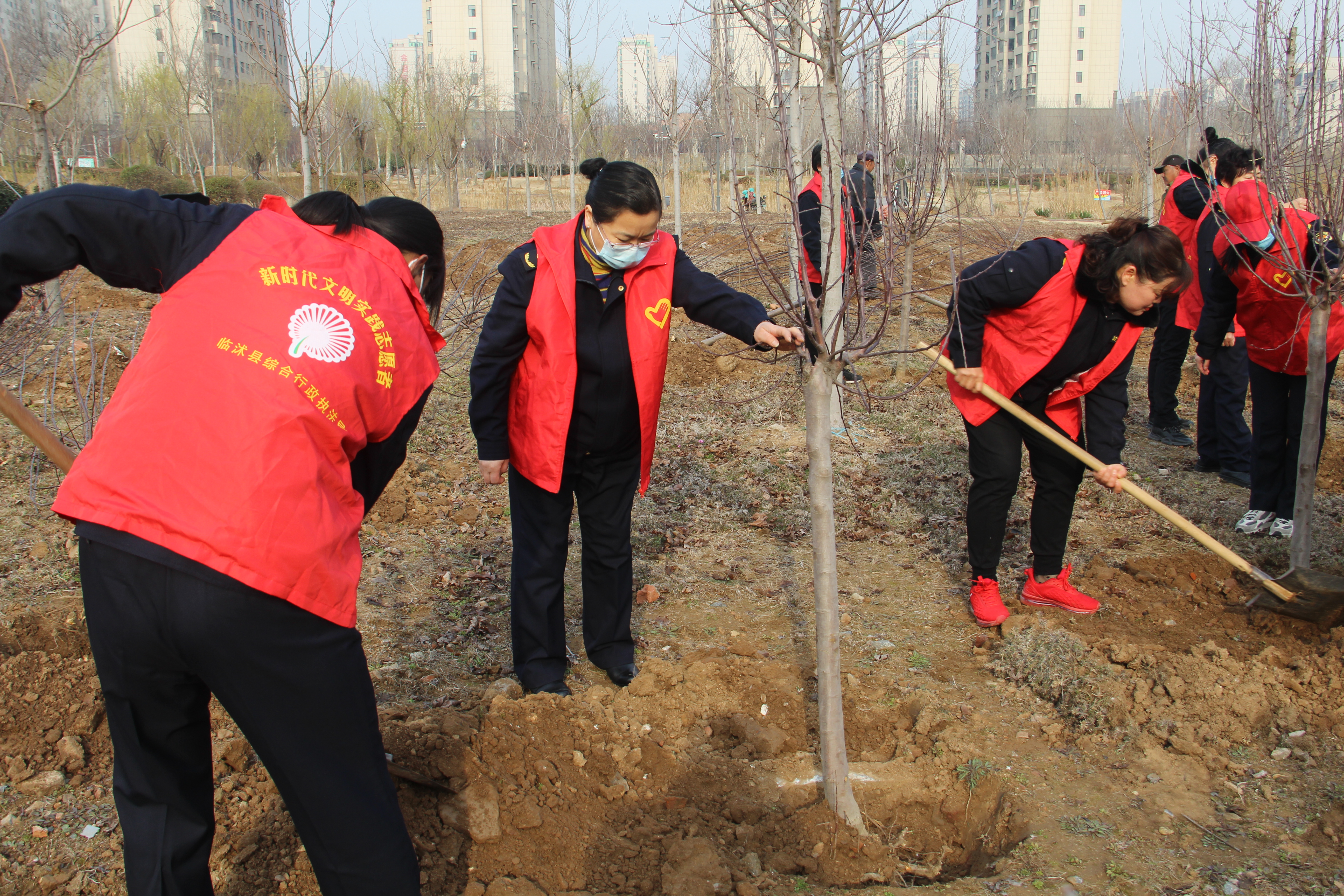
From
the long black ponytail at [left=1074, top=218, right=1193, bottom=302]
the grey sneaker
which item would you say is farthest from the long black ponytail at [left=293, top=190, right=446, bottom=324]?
the grey sneaker

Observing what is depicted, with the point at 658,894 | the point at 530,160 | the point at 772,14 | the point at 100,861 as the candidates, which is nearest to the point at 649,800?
the point at 658,894

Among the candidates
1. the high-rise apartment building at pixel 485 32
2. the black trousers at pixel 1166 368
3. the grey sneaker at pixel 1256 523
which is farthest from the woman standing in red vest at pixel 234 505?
the high-rise apartment building at pixel 485 32

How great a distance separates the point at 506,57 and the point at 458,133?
4036 centimetres

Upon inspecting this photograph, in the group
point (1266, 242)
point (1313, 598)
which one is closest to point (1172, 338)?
point (1266, 242)

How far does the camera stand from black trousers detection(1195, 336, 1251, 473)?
5395mm

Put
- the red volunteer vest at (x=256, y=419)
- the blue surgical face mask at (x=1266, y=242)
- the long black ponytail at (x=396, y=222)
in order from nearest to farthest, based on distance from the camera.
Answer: the red volunteer vest at (x=256, y=419) → the long black ponytail at (x=396, y=222) → the blue surgical face mask at (x=1266, y=242)

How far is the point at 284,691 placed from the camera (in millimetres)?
1436

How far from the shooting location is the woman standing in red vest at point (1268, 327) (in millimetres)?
3924

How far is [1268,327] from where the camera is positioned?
14.3 ft

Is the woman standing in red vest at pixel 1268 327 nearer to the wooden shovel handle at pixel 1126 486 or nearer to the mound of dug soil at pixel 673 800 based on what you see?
the wooden shovel handle at pixel 1126 486

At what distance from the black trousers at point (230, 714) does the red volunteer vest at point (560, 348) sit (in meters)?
1.26

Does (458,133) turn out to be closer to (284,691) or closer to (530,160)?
(530,160)

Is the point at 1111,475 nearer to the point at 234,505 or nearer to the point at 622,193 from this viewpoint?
the point at 622,193

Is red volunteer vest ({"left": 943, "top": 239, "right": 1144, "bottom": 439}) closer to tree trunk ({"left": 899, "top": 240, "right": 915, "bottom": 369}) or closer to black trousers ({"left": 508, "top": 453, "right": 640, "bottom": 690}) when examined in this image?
black trousers ({"left": 508, "top": 453, "right": 640, "bottom": 690})
